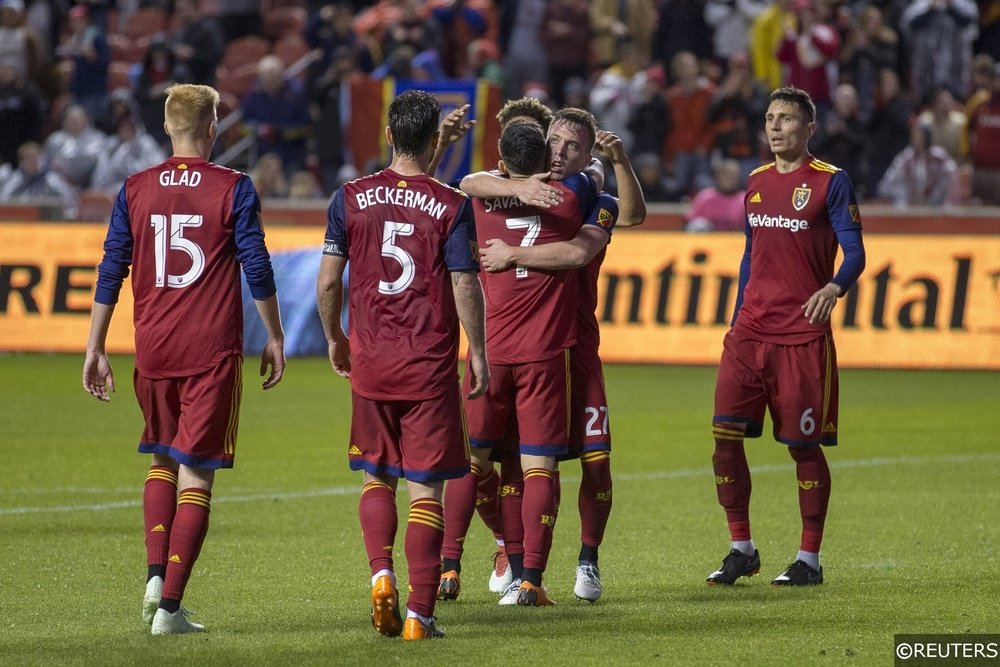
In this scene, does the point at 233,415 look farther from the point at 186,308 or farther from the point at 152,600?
the point at 152,600

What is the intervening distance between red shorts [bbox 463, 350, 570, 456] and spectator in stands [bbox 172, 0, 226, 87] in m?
18.5

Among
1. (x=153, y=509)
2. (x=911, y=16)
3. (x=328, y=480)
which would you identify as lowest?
(x=328, y=480)

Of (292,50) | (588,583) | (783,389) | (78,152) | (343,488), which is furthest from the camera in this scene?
(292,50)

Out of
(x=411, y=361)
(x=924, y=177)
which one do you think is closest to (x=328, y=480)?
(x=411, y=361)

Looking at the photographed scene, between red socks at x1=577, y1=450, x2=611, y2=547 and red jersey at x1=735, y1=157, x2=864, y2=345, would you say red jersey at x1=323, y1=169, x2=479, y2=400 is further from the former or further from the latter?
red jersey at x1=735, y1=157, x2=864, y2=345

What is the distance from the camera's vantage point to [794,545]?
30.7 feet

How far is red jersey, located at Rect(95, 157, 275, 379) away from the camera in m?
6.91

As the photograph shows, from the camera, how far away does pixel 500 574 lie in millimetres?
8062

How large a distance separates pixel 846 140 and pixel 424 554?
15673 mm

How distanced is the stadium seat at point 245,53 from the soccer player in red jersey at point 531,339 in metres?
20.4

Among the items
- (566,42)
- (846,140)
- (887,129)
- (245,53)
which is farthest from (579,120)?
(245,53)

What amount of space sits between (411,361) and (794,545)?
336 centimetres

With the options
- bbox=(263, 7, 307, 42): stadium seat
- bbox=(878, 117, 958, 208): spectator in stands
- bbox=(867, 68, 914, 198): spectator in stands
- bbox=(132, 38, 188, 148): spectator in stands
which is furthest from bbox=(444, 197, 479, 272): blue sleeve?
bbox=(263, 7, 307, 42): stadium seat

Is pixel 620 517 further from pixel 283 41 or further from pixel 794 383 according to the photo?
pixel 283 41
